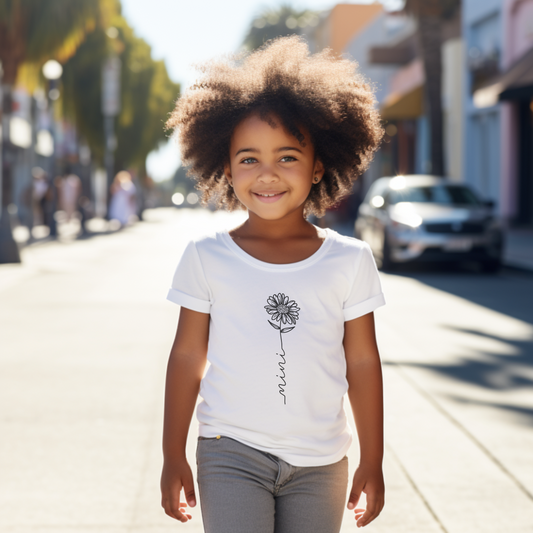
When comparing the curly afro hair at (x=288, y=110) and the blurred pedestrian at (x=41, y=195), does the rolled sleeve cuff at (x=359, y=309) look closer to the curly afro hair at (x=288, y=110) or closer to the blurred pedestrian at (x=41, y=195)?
the curly afro hair at (x=288, y=110)

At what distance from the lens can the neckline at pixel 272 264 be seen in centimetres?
231

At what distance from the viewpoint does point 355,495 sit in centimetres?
233

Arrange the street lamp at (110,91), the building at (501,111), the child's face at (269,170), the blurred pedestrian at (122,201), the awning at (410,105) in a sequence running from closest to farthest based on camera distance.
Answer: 1. the child's face at (269,170)
2. the building at (501,111)
3. the blurred pedestrian at (122,201)
4. the street lamp at (110,91)
5. the awning at (410,105)

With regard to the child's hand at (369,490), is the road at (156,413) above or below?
below

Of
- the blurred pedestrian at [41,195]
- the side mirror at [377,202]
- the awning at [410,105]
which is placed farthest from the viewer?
the awning at [410,105]

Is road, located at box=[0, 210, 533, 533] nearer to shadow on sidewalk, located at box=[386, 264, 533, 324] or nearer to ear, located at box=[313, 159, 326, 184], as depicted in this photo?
shadow on sidewalk, located at box=[386, 264, 533, 324]

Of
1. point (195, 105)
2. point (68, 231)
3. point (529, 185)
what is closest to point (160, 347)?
point (195, 105)

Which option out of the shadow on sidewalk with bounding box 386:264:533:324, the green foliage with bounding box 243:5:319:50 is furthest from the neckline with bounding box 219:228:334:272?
the green foliage with bounding box 243:5:319:50

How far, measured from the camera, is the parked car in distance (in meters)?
14.9

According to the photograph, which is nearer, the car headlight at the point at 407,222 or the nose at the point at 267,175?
the nose at the point at 267,175

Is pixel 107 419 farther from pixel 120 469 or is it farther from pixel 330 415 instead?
pixel 330 415

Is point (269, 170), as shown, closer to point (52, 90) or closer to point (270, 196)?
point (270, 196)

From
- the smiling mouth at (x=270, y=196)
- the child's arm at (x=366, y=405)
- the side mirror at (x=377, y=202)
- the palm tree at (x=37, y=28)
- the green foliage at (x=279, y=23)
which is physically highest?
the green foliage at (x=279, y=23)

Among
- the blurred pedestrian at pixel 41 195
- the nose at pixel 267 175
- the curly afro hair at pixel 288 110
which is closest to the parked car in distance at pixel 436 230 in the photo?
the curly afro hair at pixel 288 110
